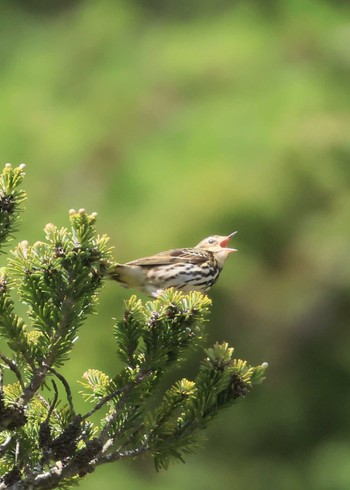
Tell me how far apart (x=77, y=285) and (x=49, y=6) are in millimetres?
6933

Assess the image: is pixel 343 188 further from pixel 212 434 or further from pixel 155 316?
pixel 155 316

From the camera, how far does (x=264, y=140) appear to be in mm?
7023

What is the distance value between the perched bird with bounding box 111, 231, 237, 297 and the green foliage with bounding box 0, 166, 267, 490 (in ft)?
3.26

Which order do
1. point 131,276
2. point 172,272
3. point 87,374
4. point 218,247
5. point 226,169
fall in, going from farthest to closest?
point 226,169 < point 218,247 < point 172,272 < point 131,276 < point 87,374

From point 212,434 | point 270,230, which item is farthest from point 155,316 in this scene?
point 270,230

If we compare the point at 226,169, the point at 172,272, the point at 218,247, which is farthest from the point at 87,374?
the point at 226,169

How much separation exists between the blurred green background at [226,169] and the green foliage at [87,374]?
281 centimetres

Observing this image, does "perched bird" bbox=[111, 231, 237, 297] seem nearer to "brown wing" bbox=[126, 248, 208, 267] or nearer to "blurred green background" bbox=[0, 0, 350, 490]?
"brown wing" bbox=[126, 248, 208, 267]

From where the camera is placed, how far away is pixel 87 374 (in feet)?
8.22

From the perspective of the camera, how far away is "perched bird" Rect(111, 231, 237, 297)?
138 inches

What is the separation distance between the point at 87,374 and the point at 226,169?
4288mm

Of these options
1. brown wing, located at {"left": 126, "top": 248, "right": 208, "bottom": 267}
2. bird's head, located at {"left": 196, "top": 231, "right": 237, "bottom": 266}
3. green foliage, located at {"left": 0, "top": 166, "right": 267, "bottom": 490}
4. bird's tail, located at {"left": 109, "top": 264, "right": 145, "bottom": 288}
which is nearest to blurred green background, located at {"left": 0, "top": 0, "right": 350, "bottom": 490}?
bird's head, located at {"left": 196, "top": 231, "right": 237, "bottom": 266}

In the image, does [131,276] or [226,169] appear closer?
[131,276]

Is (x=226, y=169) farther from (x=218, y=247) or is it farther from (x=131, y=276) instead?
(x=131, y=276)
